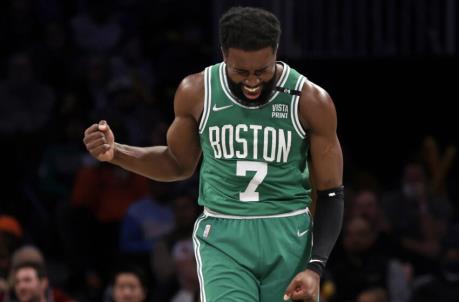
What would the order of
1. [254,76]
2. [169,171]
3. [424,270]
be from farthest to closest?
1. [424,270]
2. [169,171]
3. [254,76]

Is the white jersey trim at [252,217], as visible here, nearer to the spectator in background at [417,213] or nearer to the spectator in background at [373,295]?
the spectator in background at [373,295]

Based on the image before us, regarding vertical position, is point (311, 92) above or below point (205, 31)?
below

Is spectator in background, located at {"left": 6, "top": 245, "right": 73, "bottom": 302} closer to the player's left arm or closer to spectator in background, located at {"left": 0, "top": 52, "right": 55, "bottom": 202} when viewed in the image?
spectator in background, located at {"left": 0, "top": 52, "right": 55, "bottom": 202}

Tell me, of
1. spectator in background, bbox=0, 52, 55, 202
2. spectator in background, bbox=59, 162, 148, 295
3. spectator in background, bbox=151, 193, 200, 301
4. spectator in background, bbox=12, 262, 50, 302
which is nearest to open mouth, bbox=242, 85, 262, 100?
spectator in background, bbox=12, 262, 50, 302

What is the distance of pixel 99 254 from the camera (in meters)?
10.5

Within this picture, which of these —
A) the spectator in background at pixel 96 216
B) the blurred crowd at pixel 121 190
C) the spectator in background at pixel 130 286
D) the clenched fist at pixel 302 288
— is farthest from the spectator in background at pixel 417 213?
the clenched fist at pixel 302 288

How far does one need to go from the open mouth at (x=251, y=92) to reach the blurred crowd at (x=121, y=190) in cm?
317

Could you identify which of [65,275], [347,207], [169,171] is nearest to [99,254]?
[65,275]

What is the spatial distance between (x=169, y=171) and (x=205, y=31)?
23.6 ft

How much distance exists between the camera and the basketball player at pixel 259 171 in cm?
514

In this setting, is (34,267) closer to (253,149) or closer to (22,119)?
(253,149)

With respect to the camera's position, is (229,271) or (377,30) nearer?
(229,271)

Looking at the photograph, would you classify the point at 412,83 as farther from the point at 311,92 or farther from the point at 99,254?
the point at 311,92

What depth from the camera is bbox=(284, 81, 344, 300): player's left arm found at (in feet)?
16.9
